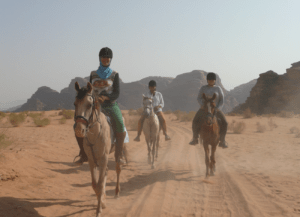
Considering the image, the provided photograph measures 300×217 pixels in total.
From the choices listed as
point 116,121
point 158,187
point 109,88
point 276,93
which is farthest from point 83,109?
point 276,93

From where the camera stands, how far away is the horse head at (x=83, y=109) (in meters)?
3.57

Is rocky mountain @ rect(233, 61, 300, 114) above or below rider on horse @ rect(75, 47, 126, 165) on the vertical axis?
above

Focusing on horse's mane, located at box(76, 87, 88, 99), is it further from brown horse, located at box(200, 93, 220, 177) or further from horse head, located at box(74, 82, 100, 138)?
brown horse, located at box(200, 93, 220, 177)

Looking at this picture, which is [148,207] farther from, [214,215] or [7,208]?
[7,208]

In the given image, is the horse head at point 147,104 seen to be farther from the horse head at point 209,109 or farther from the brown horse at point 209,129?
the horse head at point 209,109

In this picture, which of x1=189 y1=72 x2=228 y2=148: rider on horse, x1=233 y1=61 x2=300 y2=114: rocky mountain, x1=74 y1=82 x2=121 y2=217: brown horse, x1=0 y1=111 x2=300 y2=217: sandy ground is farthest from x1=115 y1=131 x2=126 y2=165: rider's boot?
x1=233 y1=61 x2=300 y2=114: rocky mountain

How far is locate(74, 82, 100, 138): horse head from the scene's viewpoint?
3572mm

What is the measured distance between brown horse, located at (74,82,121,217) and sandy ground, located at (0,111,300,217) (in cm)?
100

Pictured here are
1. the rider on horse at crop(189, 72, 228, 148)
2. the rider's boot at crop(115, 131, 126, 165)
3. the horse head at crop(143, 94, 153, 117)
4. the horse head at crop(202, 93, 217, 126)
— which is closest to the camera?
the rider's boot at crop(115, 131, 126, 165)

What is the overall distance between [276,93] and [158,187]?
50918 millimetres

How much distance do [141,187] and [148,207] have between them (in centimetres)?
166

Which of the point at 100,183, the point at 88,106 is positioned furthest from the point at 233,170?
the point at 88,106

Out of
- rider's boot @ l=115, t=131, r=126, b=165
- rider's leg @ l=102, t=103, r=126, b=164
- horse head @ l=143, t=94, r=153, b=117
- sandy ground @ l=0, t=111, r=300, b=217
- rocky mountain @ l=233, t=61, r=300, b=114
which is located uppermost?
rocky mountain @ l=233, t=61, r=300, b=114

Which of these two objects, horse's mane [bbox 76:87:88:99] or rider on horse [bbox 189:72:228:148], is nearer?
horse's mane [bbox 76:87:88:99]
